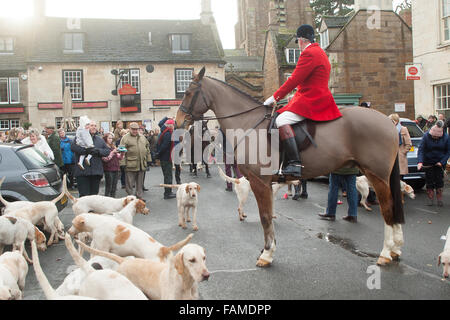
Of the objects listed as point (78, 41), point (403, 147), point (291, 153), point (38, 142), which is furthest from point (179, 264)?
point (78, 41)

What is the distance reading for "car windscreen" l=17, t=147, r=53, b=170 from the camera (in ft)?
24.9

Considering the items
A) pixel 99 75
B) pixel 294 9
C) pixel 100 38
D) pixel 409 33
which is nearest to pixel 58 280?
pixel 409 33

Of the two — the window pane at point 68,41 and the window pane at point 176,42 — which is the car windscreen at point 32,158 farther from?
the window pane at point 176,42

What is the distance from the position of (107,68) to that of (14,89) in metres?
7.95

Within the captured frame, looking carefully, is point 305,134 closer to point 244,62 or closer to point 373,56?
point 373,56

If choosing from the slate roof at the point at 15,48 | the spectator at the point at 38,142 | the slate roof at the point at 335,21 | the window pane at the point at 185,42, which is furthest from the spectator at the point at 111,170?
the slate roof at the point at 15,48

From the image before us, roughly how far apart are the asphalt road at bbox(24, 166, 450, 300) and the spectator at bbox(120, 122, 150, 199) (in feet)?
4.58

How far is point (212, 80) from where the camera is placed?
6121mm

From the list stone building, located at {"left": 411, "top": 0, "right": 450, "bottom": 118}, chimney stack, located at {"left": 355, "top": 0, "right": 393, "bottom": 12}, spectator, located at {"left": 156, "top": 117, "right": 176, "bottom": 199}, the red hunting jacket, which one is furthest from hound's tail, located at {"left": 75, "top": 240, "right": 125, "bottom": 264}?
chimney stack, located at {"left": 355, "top": 0, "right": 393, "bottom": 12}

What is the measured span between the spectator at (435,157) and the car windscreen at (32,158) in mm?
8521

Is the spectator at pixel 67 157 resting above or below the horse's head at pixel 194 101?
below

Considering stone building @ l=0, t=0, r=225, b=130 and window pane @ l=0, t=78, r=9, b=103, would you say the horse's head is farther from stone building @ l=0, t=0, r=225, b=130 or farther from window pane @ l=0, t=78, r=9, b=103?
window pane @ l=0, t=78, r=9, b=103

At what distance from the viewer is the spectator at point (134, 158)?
1116 centimetres
